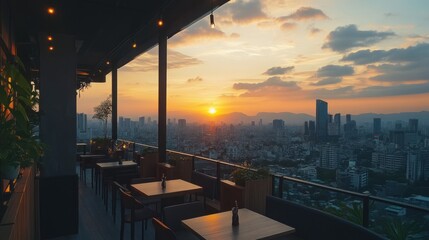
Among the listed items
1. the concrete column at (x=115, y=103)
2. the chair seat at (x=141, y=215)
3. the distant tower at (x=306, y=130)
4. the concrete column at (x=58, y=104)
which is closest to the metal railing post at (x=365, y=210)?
the distant tower at (x=306, y=130)

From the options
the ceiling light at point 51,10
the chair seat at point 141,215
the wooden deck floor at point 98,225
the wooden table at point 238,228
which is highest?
the ceiling light at point 51,10

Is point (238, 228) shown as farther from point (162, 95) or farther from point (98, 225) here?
point (162, 95)

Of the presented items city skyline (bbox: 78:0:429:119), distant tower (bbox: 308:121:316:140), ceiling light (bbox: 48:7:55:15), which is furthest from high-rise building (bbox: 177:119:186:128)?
ceiling light (bbox: 48:7:55:15)

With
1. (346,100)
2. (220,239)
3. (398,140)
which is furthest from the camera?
(346,100)

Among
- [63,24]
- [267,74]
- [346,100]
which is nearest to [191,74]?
[267,74]

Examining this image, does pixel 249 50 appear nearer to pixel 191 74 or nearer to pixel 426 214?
pixel 191 74

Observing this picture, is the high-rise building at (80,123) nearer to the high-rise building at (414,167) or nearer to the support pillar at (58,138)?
the support pillar at (58,138)
